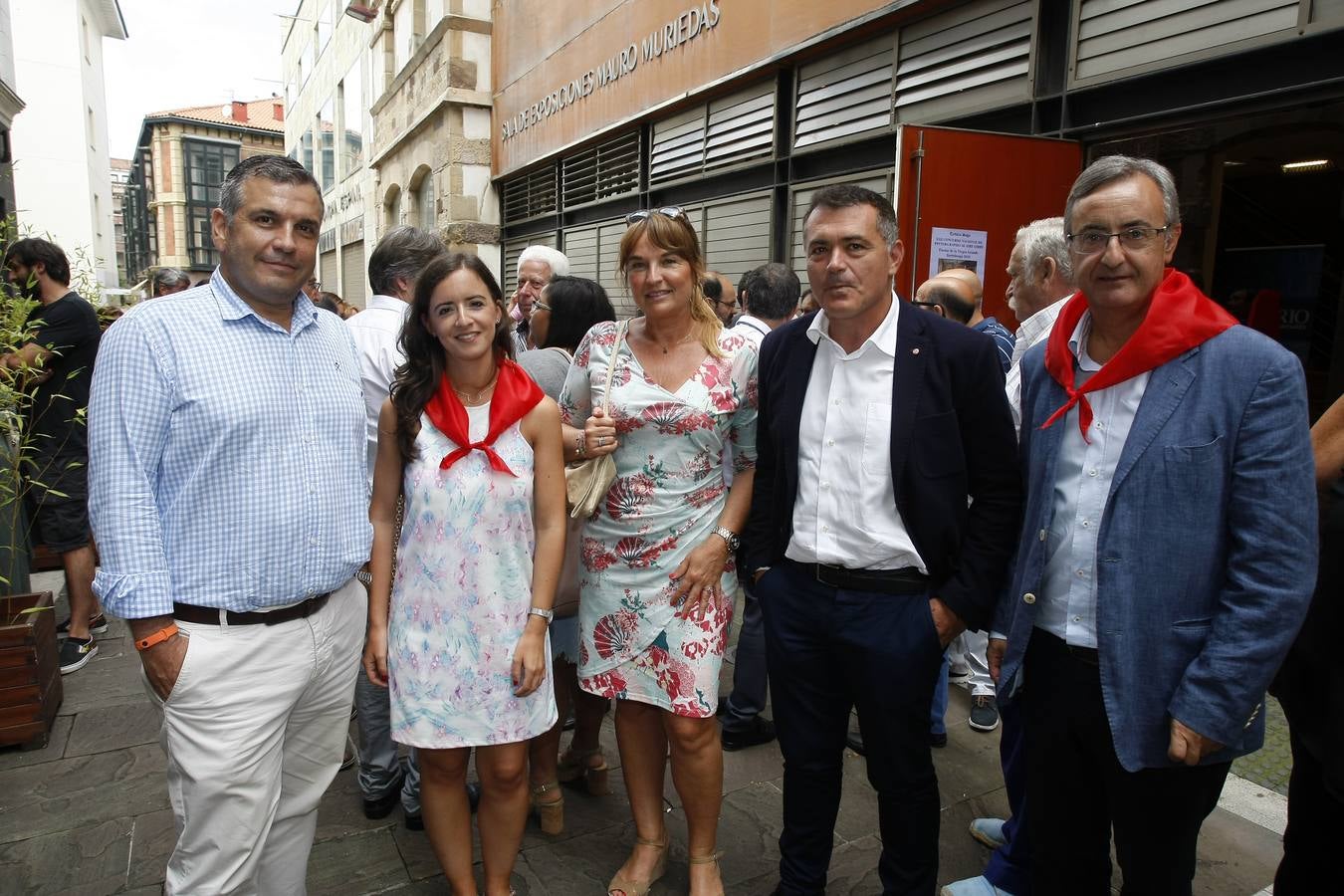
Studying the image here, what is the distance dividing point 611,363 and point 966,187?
10.7 ft

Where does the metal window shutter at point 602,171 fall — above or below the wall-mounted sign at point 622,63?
below

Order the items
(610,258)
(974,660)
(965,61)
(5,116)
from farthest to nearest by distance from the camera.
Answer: (610,258) < (5,116) < (965,61) < (974,660)

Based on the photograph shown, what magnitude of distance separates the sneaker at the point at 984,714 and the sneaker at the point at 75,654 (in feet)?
15.0

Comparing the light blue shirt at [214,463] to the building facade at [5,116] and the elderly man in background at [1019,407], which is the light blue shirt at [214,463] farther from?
the building facade at [5,116]

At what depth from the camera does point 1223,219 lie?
877 cm

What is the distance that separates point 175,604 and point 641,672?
4.08 ft

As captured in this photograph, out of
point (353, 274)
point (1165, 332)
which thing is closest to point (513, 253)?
point (353, 274)

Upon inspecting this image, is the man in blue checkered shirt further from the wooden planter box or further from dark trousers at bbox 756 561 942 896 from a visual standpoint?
the wooden planter box

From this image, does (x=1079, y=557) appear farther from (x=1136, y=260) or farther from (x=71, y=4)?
(x=71, y=4)

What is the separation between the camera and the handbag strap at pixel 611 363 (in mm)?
2480

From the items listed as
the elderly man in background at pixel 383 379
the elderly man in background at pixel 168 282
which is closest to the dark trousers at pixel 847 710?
the elderly man in background at pixel 383 379

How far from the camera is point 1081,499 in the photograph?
6.06 feet

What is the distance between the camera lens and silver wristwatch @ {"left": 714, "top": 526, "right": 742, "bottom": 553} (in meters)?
2.49

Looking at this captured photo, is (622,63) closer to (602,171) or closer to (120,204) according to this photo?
(602,171)
